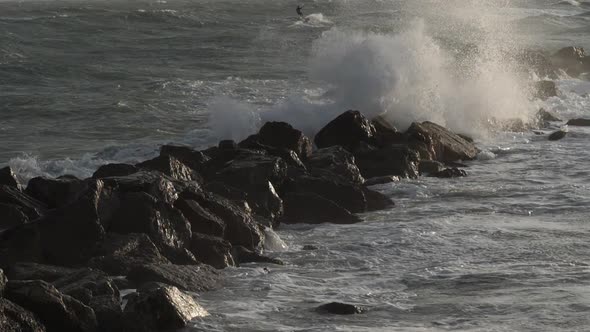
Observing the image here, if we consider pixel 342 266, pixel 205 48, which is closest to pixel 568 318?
pixel 342 266

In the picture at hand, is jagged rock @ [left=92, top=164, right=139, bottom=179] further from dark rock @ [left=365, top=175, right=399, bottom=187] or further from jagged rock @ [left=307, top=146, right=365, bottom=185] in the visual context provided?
dark rock @ [left=365, top=175, right=399, bottom=187]

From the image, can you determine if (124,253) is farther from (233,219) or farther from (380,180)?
(380,180)

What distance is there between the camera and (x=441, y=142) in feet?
62.9

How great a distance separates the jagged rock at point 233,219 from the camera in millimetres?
13117

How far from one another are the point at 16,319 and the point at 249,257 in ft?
12.6

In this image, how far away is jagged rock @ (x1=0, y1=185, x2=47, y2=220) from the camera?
512 inches

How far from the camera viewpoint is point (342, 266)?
12.5m

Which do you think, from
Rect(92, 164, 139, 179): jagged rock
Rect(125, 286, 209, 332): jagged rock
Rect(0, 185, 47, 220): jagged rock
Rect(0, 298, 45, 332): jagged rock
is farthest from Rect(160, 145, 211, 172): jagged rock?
Rect(0, 298, 45, 332): jagged rock

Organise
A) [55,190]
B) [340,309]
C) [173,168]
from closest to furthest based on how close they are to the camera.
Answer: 1. [340,309]
2. [55,190]
3. [173,168]

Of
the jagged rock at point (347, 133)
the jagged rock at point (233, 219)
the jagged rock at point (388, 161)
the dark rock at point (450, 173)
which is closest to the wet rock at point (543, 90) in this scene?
the jagged rock at point (347, 133)

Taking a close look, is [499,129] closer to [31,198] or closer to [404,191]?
[404,191]

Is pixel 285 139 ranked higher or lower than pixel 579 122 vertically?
higher

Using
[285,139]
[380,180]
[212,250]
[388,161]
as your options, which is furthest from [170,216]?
[388,161]

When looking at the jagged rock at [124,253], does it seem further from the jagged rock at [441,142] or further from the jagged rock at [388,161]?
the jagged rock at [441,142]
